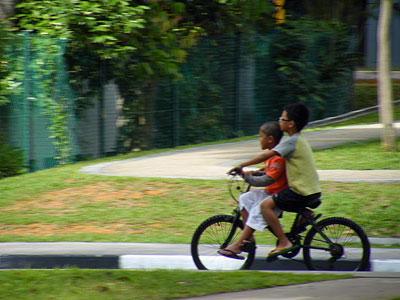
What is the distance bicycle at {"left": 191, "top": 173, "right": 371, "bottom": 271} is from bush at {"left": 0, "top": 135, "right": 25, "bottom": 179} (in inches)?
216

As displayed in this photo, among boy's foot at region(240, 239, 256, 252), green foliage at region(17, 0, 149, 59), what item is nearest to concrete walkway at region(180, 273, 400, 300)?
boy's foot at region(240, 239, 256, 252)

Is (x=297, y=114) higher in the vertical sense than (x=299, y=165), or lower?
higher

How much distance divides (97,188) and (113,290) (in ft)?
14.7

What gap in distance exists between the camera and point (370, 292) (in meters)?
4.85

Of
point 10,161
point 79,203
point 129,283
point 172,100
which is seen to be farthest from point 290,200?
point 172,100

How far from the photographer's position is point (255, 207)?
606 cm

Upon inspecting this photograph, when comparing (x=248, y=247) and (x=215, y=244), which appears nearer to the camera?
(x=248, y=247)

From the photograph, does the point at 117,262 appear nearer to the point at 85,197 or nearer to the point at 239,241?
the point at 239,241

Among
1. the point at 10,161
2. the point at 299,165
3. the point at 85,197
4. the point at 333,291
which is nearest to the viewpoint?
the point at 333,291

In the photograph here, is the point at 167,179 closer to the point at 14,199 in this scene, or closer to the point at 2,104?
the point at 14,199

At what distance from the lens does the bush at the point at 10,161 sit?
429 inches

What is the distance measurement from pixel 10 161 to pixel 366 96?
12.2 meters

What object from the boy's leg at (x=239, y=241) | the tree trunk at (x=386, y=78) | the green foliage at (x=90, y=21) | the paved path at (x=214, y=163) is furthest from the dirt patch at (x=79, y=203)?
the tree trunk at (x=386, y=78)

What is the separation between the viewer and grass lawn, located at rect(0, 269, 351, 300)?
499 centimetres
